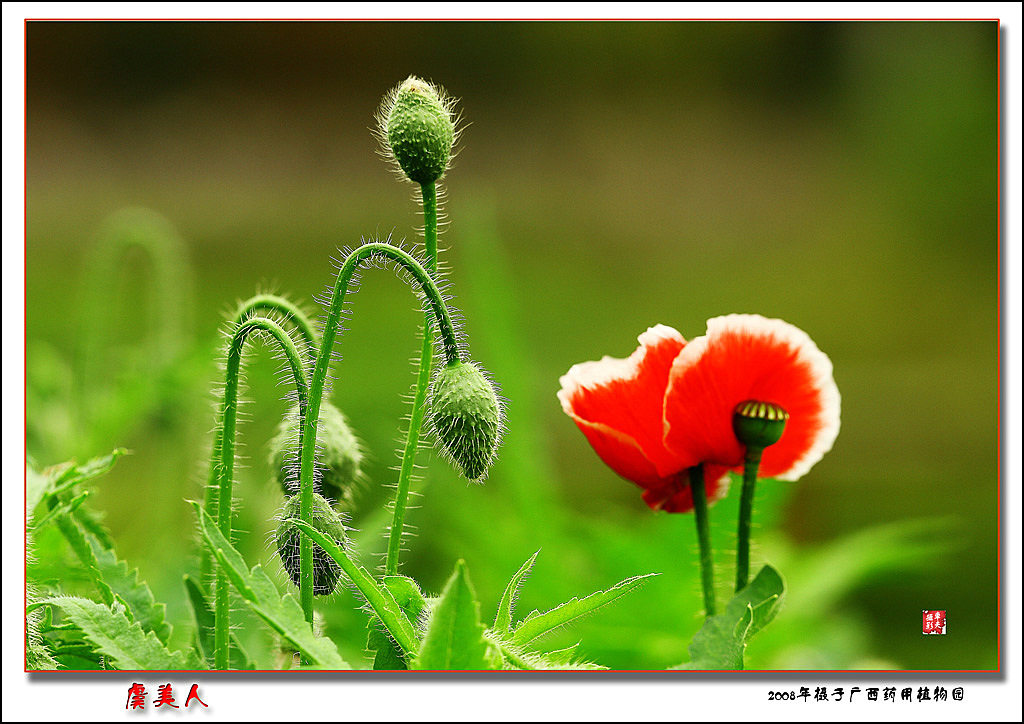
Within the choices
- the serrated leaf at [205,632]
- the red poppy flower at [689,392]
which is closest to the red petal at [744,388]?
the red poppy flower at [689,392]

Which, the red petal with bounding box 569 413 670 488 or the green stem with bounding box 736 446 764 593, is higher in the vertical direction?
the red petal with bounding box 569 413 670 488

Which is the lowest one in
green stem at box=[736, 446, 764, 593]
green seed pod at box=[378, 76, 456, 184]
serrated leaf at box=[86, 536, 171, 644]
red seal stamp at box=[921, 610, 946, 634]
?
red seal stamp at box=[921, 610, 946, 634]

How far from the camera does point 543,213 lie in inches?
102

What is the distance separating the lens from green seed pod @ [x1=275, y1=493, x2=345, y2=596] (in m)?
0.43

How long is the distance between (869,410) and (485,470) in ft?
6.02

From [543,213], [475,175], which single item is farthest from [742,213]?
[475,175]

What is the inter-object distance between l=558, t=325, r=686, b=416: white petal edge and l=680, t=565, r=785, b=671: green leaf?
12 cm

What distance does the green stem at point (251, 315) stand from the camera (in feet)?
1.41

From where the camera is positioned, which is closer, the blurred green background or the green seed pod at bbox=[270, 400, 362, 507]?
the green seed pod at bbox=[270, 400, 362, 507]

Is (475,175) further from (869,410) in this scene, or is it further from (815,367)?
(815,367)

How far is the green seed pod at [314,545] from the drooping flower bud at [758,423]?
0.20m

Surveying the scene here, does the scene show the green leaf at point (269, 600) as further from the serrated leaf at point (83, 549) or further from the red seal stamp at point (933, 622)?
the red seal stamp at point (933, 622)

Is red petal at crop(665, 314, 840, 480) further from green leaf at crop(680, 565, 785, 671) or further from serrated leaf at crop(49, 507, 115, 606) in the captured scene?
serrated leaf at crop(49, 507, 115, 606)

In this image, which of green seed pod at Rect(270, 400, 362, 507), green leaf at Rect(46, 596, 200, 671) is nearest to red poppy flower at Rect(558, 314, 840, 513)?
green seed pod at Rect(270, 400, 362, 507)
